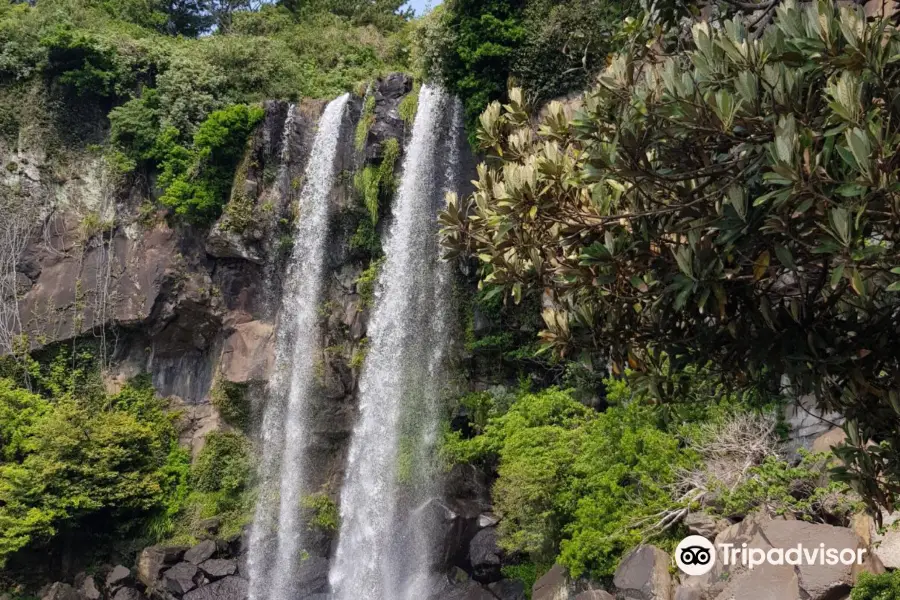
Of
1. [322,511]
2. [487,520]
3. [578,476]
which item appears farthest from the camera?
[322,511]

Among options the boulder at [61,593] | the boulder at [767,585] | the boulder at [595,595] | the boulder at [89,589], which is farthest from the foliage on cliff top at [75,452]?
the boulder at [767,585]

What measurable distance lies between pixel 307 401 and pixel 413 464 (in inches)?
116

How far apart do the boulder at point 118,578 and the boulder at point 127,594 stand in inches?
7.9

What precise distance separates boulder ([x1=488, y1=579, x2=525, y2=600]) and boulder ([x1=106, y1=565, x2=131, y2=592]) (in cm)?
704

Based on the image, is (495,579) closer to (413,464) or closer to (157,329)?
(413,464)

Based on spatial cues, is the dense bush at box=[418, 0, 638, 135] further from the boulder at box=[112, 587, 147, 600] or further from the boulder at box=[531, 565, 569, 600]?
the boulder at box=[112, 587, 147, 600]

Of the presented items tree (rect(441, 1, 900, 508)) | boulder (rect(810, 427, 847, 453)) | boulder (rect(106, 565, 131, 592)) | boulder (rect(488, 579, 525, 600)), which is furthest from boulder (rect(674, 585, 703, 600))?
boulder (rect(106, 565, 131, 592))

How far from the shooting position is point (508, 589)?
38.4 ft

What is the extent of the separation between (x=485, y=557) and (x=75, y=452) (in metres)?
8.29

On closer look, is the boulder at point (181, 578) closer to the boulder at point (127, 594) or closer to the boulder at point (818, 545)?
the boulder at point (127, 594)

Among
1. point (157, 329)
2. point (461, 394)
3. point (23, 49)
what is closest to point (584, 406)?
point (461, 394)

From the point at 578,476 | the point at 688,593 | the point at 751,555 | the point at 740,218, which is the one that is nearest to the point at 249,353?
the point at 578,476

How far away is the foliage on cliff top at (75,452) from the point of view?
47.5 feet

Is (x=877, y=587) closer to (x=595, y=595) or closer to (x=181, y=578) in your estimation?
(x=595, y=595)
